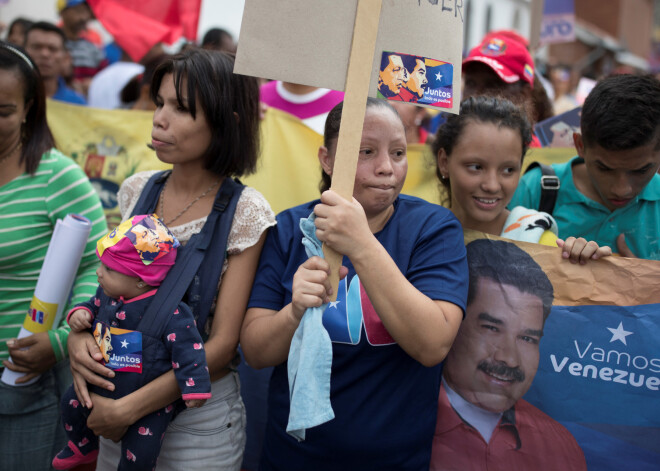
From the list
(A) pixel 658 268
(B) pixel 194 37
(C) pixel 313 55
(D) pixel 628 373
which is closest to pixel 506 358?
(D) pixel 628 373

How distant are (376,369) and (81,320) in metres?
0.97

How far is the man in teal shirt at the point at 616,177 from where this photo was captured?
2203 mm

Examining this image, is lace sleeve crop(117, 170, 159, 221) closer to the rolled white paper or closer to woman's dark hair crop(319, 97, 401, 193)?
the rolled white paper

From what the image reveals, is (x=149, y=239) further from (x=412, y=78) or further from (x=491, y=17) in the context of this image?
(x=491, y=17)

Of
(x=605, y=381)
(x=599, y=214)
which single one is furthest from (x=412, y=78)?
(x=599, y=214)

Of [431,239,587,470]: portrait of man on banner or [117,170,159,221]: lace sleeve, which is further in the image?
[117,170,159,221]: lace sleeve

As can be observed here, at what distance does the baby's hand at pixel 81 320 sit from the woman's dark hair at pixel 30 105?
0.80 metres

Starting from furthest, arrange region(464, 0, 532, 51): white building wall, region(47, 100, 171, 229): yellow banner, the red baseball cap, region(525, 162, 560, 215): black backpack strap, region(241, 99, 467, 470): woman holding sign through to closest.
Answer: region(464, 0, 532, 51): white building wall < region(47, 100, 171, 229): yellow banner < the red baseball cap < region(525, 162, 560, 215): black backpack strap < region(241, 99, 467, 470): woman holding sign

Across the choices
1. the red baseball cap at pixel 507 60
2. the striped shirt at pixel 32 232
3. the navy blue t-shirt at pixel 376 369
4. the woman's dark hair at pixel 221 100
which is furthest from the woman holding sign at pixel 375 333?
the red baseball cap at pixel 507 60

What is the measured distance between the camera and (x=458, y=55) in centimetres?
167

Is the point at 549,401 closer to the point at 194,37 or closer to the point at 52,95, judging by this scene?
the point at 194,37

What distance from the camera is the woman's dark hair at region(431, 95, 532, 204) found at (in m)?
2.22

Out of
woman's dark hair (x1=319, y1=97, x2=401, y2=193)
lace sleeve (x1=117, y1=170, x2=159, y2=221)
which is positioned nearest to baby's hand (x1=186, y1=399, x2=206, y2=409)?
lace sleeve (x1=117, y1=170, x2=159, y2=221)

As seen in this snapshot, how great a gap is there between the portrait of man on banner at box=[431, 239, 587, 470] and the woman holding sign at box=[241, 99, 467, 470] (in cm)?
11
